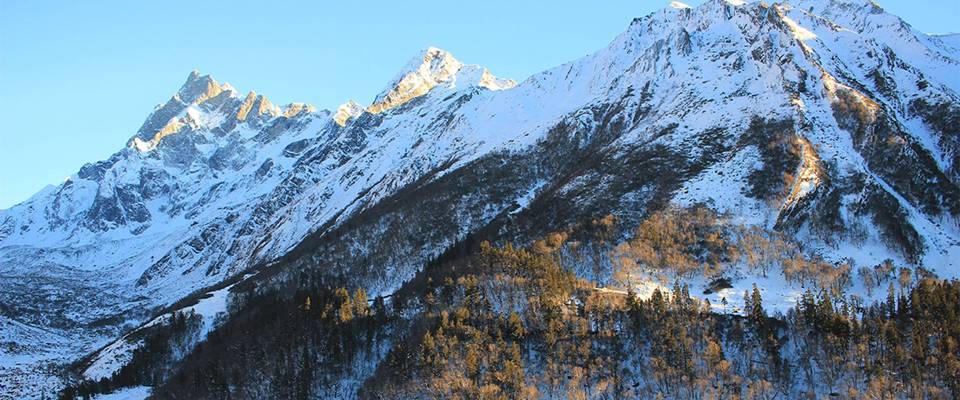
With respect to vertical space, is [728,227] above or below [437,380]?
above

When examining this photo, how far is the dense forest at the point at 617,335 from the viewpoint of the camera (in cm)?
13512

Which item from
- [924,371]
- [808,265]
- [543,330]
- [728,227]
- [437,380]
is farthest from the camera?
[728,227]

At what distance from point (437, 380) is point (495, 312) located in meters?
26.1

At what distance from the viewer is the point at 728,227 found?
637 feet


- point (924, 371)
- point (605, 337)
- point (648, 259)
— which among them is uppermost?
point (648, 259)

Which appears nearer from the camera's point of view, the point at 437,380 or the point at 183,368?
the point at 437,380

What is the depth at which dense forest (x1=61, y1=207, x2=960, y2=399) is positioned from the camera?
443 ft

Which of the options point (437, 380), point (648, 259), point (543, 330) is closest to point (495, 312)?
point (543, 330)

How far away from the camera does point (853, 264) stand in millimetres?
177000

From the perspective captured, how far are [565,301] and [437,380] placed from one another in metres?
36.7

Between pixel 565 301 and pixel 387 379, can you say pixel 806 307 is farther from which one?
pixel 387 379

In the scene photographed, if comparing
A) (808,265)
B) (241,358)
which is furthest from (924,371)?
(241,358)

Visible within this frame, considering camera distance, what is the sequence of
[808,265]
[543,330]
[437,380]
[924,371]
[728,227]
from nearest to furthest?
[924,371] → [437,380] → [543,330] → [808,265] → [728,227]

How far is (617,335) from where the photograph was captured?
5920 inches
